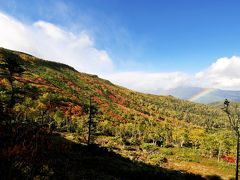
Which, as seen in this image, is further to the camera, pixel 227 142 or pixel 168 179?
pixel 227 142

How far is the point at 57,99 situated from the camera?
109 m

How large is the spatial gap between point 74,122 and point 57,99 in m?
18.1

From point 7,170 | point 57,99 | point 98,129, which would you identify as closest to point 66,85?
point 57,99

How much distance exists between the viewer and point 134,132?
116 metres

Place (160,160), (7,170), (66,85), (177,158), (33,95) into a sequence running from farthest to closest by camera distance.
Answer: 1. (66,85)
2. (33,95)
3. (177,158)
4. (160,160)
5. (7,170)

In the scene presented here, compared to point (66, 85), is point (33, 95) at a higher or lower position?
lower

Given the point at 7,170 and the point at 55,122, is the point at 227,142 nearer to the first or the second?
the point at 55,122

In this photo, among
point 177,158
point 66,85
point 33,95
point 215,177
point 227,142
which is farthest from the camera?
point 66,85

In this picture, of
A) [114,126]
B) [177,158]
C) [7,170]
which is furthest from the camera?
[114,126]

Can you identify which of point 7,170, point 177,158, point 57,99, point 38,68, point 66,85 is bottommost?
point 177,158

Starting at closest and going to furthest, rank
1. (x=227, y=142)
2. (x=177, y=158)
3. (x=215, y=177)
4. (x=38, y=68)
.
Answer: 1. (x=215, y=177)
2. (x=177, y=158)
3. (x=227, y=142)
4. (x=38, y=68)

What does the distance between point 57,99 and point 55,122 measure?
832 inches

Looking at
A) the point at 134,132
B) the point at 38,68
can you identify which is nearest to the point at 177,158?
the point at 134,132

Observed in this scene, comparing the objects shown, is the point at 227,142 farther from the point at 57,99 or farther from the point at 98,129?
the point at 57,99
